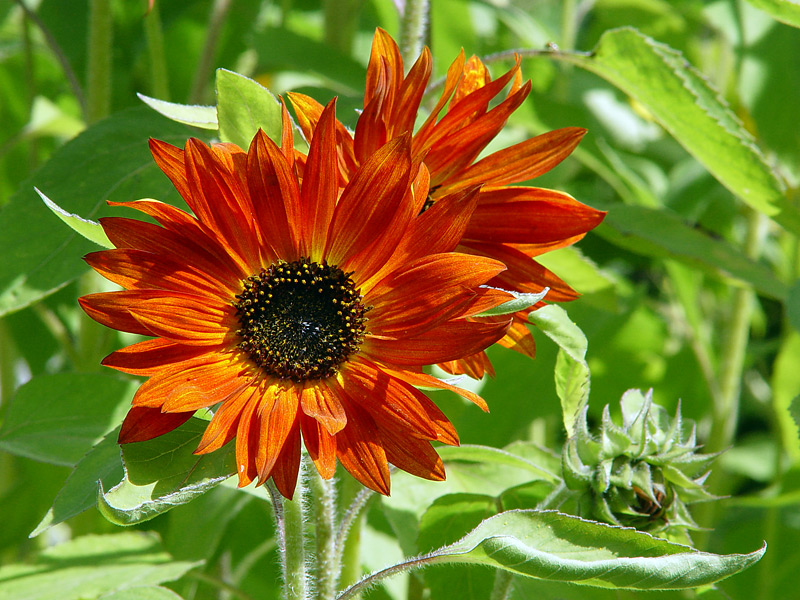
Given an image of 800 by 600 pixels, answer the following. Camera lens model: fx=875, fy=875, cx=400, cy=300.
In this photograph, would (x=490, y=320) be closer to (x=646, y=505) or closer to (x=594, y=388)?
(x=646, y=505)

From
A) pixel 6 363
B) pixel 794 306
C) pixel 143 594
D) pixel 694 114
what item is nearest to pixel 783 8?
pixel 694 114

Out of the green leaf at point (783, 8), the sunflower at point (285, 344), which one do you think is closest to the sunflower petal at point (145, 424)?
the sunflower at point (285, 344)

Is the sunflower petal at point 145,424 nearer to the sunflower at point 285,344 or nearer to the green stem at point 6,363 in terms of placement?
the sunflower at point 285,344

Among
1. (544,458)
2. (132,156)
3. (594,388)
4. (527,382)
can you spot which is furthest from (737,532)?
(132,156)

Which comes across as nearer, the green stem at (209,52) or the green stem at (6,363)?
the green stem at (209,52)

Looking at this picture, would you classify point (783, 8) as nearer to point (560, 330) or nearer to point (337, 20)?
point (560, 330)
